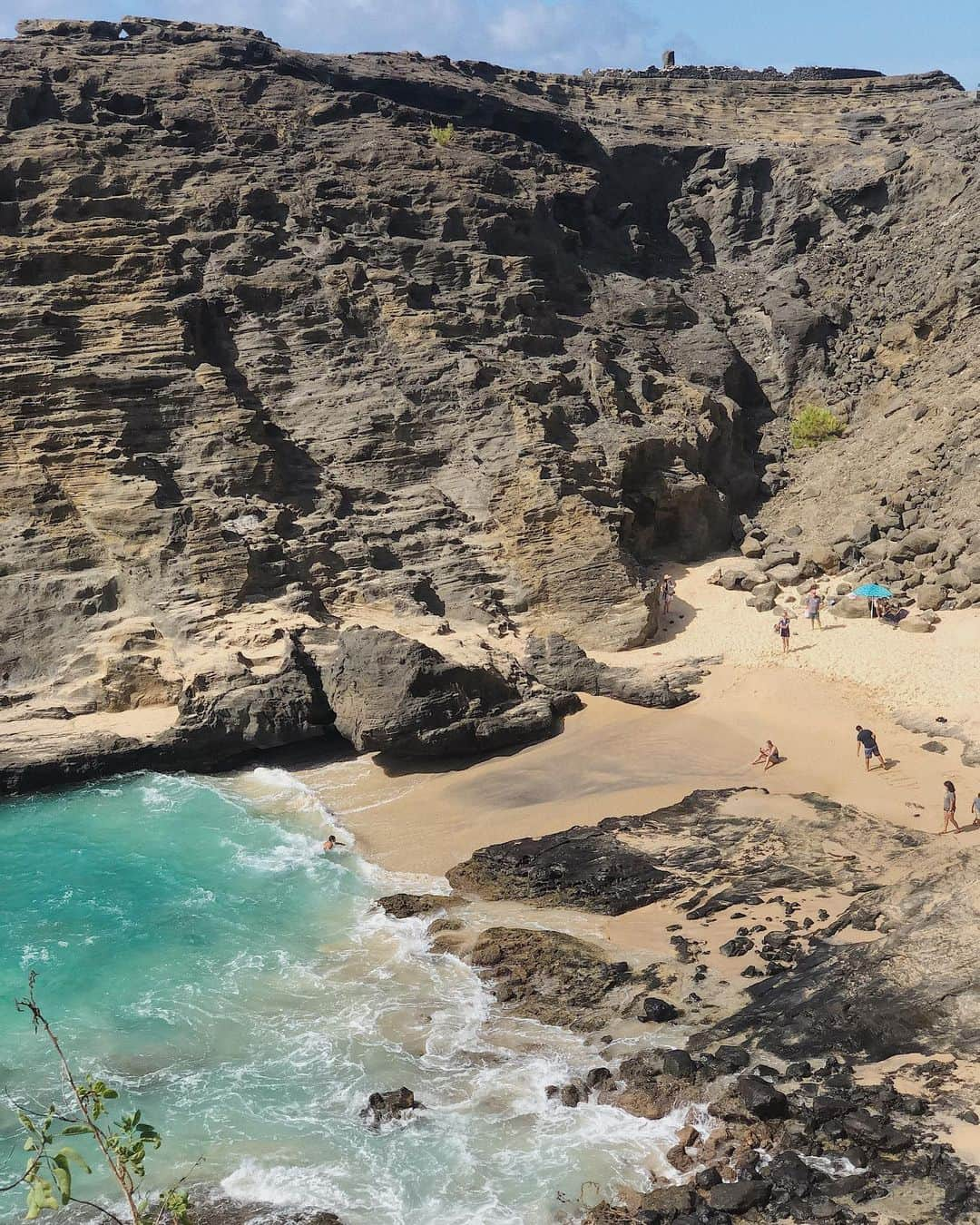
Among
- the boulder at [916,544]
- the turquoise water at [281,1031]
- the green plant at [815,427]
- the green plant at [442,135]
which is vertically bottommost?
the turquoise water at [281,1031]

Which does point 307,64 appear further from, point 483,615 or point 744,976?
point 744,976

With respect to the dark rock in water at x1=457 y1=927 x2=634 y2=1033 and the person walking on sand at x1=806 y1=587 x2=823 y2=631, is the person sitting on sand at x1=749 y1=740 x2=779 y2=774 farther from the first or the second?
the dark rock in water at x1=457 y1=927 x2=634 y2=1033

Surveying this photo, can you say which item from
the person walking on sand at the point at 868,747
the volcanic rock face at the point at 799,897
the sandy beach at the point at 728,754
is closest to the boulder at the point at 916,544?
the sandy beach at the point at 728,754

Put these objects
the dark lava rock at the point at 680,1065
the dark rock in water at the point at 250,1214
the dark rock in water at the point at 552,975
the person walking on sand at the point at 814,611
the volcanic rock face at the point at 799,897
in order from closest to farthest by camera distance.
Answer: the dark rock in water at the point at 250,1214
the volcanic rock face at the point at 799,897
the dark lava rock at the point at 680,1065
the dark rock in water at the point at 552,975
the person walking on sand at the point at 814,611

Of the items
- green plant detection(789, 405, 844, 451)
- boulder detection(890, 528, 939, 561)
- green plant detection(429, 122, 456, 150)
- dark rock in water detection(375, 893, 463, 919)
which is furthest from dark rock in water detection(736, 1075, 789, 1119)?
green plant detection(429, 122, 456, 150)

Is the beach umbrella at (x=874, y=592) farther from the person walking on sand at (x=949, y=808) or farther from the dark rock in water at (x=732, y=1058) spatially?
the dark rock in water at (x=732, y=1058)

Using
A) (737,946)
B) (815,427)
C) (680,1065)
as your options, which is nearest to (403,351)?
(815,427)

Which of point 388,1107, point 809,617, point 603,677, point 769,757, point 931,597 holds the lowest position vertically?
point 388,1107

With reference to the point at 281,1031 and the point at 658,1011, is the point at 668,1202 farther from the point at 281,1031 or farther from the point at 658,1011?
the point at 281,1031
